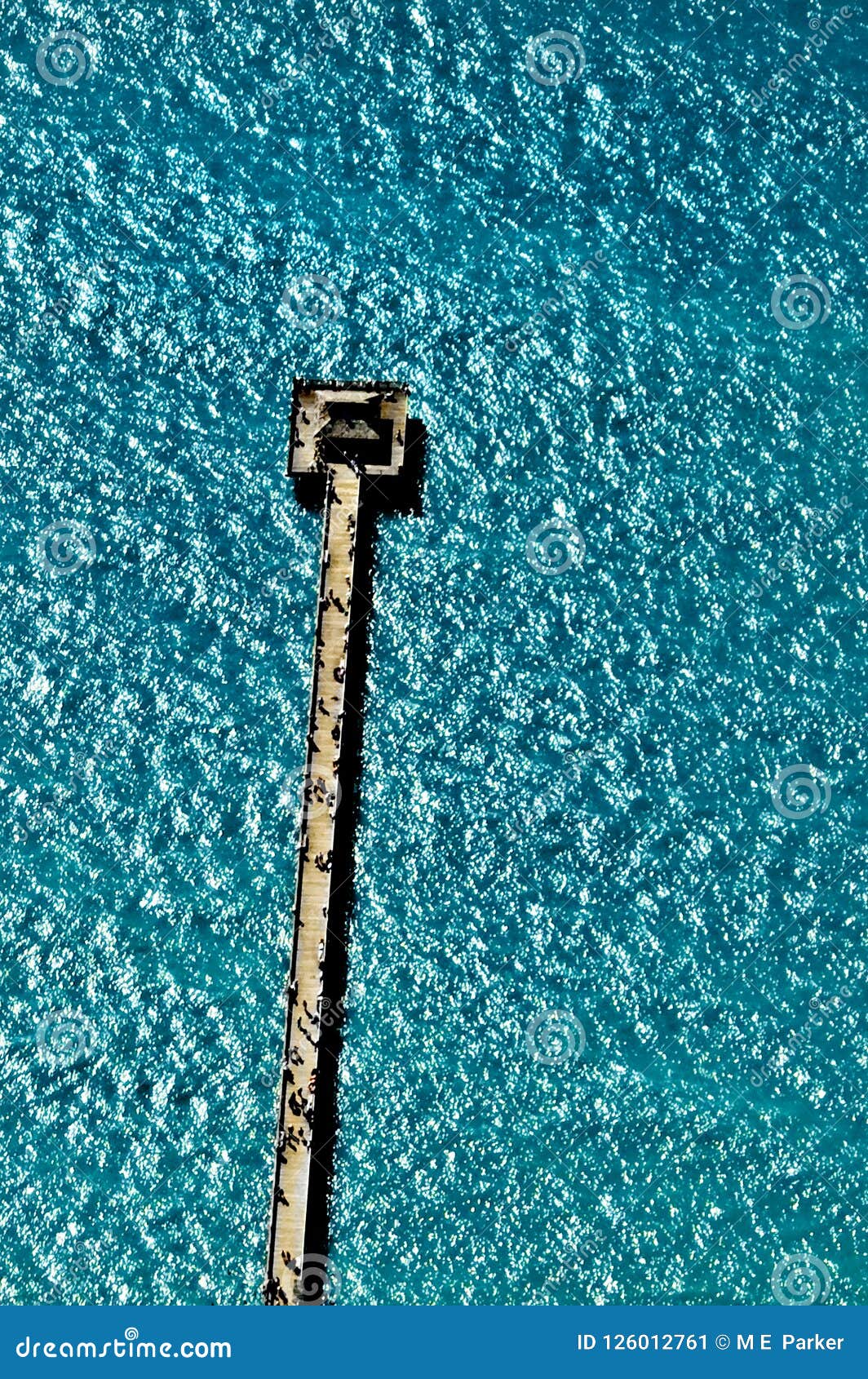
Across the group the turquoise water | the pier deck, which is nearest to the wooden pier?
the pier deck

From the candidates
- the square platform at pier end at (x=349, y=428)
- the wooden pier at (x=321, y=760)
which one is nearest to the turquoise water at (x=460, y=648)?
the wooden pier at (x=321, y=760)

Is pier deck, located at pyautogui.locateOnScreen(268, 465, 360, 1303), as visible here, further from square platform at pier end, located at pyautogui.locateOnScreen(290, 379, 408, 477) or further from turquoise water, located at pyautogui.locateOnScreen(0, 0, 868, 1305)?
turquoise water, located at pyautogui.locateOnScreen(0, 0, 868, 1305)

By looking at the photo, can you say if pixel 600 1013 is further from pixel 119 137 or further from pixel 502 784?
pixel 119 137

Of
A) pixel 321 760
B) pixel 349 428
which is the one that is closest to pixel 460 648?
pixel 321 760

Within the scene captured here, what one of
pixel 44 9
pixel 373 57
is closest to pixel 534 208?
pixel 373 57

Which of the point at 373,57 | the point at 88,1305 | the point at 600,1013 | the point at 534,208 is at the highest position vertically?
the point at 373,57

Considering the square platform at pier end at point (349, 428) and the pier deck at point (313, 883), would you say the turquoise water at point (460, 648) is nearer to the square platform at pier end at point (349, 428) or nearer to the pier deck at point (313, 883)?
the pier deck at point (313, 883)
